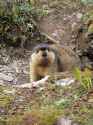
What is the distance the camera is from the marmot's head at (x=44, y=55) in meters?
7.97

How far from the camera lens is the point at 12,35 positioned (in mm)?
9750

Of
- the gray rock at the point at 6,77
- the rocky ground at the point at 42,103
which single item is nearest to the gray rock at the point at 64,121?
the rocky ground at the point at 42,103

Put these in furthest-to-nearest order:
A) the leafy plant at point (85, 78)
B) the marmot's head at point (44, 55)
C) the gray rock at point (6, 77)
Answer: the gray rock at point (6, 77), the marmot's head at point (44, 55), the leafy plant at point (85, 78)

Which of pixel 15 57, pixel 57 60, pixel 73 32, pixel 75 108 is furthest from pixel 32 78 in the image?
pixel 75 108

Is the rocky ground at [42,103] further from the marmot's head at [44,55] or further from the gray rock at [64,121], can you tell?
the marmot's head at [44,55]

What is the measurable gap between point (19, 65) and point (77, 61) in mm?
1441

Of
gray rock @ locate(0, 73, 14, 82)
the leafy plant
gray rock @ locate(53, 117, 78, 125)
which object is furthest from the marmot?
gray rock @ locate(53, 117, 78, 125)

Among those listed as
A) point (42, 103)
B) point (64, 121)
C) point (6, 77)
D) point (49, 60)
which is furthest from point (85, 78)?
point (6, 77)

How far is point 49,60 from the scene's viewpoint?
26.2ft

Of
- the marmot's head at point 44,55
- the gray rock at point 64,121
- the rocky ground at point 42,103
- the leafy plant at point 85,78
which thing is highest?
the marmot's head at point 44,55

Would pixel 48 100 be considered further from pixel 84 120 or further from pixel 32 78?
pixel 32 78

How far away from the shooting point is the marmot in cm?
800

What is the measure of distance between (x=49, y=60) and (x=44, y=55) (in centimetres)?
12

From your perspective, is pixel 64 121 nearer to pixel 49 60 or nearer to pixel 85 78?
pixel 85 78
